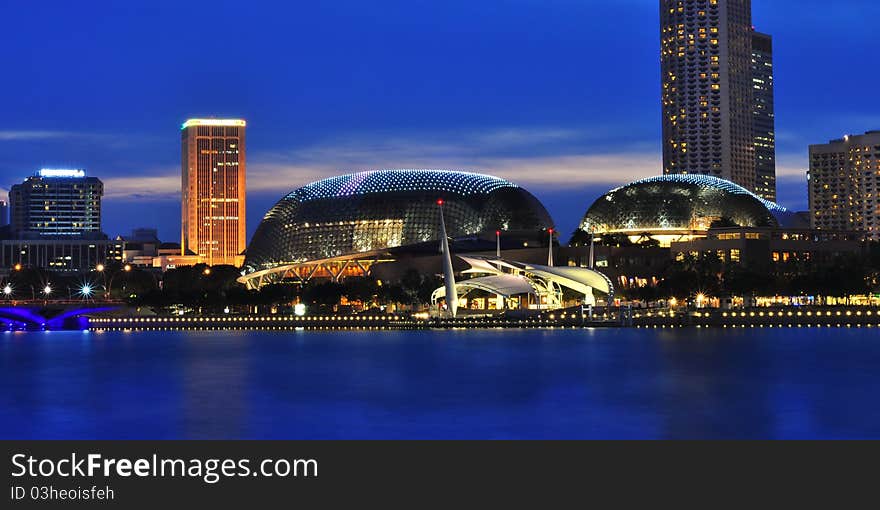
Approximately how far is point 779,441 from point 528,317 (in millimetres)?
73616

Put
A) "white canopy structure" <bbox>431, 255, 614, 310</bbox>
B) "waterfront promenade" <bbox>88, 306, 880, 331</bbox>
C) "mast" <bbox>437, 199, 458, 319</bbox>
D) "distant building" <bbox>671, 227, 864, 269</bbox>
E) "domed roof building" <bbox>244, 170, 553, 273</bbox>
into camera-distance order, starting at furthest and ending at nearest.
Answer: "domed roof building" <bbox>244, 170, 553, 273</bbox>, "distant building" <bbox>671, 227, 864, 269</bbox>, "white canopy structure" <bbox>431, 255, 614, 310</bbox>, "mast" <bbox>437, 199, 458, 319</bbox>, "waterfront promenade" <bbox>88, 306, 880, 331</bbox>

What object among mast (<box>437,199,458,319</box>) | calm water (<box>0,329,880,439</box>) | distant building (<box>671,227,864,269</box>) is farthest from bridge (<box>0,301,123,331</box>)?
distant building (<box>671,227,864,269</box>)

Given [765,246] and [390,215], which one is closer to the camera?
[765,246]

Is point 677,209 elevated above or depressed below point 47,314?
above

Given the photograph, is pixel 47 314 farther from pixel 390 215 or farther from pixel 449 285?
pixel 449 285

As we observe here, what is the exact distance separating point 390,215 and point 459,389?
9385 centimetres

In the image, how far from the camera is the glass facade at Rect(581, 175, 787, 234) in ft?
458

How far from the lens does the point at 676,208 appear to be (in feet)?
462

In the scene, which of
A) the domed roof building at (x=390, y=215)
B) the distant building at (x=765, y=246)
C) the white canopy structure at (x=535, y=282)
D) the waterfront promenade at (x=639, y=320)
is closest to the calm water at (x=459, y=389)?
the waterfront promenade at (x=639, y=320)

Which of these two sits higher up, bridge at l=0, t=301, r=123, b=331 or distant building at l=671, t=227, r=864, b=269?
distant building at l=671, t=227, r=864, b=269

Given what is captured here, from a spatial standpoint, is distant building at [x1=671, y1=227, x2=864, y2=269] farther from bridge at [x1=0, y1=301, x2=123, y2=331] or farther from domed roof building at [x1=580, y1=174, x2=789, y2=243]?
bridge at [x1=0, y1=301, x2=123, y2=331]

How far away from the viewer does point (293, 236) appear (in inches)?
5901

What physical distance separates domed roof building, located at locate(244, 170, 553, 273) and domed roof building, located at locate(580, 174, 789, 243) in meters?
8.51

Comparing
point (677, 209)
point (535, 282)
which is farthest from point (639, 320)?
point (677, 209)
